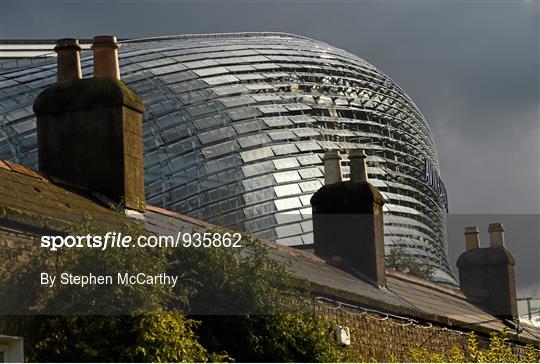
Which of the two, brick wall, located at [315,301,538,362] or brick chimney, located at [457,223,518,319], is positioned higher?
brick chimney, located at [457,223,518,319]

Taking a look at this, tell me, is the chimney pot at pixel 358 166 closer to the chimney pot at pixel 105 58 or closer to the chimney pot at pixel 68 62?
the chimney pot at pixel 105 58

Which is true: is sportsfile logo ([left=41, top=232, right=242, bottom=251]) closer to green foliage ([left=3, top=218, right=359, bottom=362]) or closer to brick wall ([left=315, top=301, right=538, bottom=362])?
green foliage ([left=3, top=218, right=359, bottom=362])

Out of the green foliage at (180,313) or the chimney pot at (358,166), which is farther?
the chimney pot at (358,166)

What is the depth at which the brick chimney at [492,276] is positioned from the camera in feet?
124

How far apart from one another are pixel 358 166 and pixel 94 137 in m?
9.42

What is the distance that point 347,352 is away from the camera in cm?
1981

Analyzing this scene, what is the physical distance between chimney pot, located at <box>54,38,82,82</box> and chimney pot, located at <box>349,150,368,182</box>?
26.0 feet

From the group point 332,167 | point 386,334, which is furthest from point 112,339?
point 332,167

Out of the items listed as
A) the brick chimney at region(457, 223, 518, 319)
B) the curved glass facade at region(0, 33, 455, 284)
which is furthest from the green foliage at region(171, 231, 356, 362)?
the curved glass facade at region(0, 33, 455, 284)

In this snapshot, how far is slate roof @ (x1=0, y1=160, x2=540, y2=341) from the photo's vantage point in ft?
53.1

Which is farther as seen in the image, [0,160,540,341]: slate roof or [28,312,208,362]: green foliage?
[0,160,540,341]: slate roof

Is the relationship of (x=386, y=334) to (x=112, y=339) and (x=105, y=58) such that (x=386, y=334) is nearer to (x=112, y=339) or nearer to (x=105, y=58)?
(x=105, y=58)

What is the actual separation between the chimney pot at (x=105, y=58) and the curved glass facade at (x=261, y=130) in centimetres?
5618

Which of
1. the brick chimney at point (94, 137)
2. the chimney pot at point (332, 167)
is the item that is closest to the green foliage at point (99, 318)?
the brick chimney at point (94, 137)
